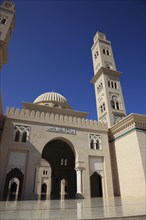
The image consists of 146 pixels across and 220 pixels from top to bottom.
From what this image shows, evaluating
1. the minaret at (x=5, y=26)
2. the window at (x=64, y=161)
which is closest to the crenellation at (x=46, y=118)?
the minaret at (x=5, y=26)

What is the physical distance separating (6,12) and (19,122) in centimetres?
1160

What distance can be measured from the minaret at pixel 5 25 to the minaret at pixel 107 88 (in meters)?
11.0

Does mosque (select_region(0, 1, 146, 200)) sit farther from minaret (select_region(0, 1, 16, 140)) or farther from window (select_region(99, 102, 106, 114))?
window (select_region(99, 102, 106, 114))

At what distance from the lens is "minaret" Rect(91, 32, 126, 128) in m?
17.5

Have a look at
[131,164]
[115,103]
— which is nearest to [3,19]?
[115,103]

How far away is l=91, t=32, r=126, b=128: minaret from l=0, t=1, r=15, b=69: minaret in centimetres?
1102

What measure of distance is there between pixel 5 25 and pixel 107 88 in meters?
12.4

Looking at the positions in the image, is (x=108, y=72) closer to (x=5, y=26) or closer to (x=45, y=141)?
(x=5, y=26)

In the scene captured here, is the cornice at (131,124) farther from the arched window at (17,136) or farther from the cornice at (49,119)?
the arched window at (17,136)

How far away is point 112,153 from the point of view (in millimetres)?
13570

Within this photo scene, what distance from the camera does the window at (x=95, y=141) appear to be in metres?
13.1

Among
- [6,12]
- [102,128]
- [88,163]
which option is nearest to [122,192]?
[88,163]

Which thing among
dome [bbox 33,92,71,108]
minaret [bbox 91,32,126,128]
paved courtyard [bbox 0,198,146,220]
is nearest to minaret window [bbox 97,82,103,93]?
minaret [bbox 91,32,126,128]

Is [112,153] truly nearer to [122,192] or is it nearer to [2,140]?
[122,192]
